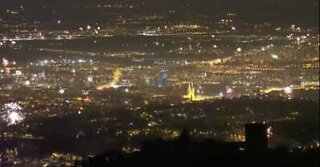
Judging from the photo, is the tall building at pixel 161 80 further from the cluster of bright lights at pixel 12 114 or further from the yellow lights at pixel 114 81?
the cluster of bright lights at pixel 12 114

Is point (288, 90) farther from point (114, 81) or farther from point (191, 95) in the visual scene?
point (114, 81)

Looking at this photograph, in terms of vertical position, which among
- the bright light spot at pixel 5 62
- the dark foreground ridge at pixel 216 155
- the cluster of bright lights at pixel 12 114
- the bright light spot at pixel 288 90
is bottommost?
the bright light spot at pixel 288 90

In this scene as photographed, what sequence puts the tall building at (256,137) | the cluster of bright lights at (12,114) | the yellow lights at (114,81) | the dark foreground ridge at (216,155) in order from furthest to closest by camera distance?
1. the yellow lights at (114,81)
2. the cluster of bright lights at (12,114)
3. the tall building at (256,137)
4. the dark foreground ridge at (216,155)

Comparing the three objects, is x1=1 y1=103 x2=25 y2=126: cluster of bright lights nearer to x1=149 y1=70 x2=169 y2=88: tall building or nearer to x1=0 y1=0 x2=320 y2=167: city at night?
x1=0 y1=0 x2=320 y2=167: city at night

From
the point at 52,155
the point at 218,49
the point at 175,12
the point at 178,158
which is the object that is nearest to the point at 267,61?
the point at 218,49

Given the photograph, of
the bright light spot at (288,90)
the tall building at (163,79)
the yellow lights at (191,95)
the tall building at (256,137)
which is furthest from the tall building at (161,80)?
the tall building at (256,137)

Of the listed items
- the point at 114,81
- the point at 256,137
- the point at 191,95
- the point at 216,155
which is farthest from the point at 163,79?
the point at 216,155

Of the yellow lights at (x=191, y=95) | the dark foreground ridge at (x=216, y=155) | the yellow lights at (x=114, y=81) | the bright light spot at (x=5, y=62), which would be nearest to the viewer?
the dark foreground ridge at (x=216, y=155)
